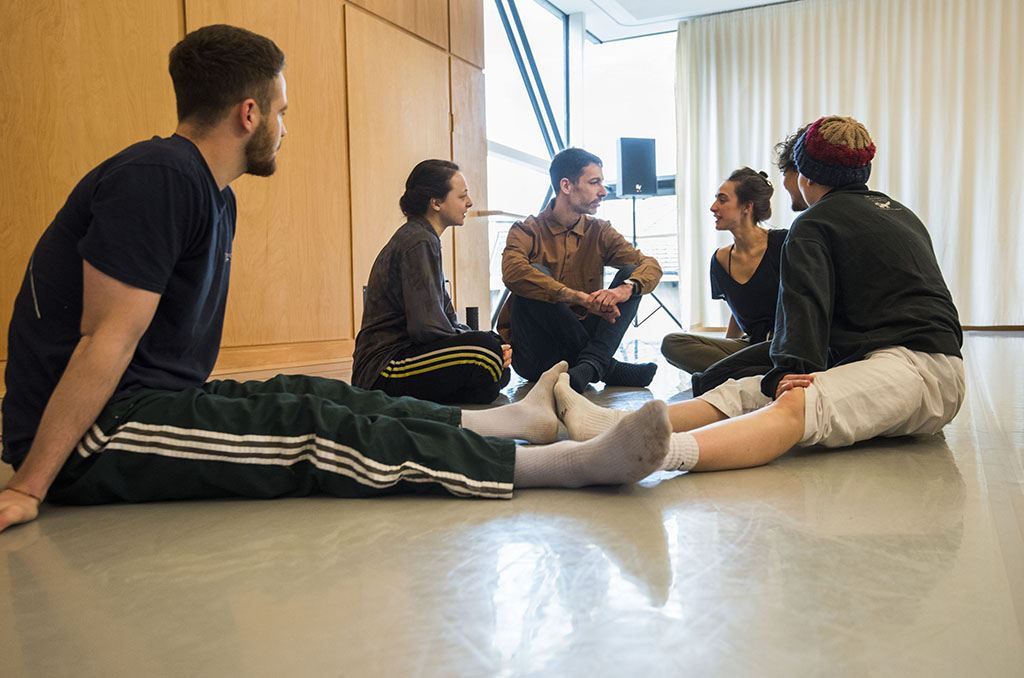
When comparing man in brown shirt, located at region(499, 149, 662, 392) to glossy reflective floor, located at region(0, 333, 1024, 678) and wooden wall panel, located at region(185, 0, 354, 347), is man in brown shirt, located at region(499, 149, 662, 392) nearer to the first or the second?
wooden wall panel, located at region(185, 0, 354, 347)

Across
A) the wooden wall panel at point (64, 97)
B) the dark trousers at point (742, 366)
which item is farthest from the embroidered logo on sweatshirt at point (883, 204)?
the wooden wall panel at point (64, 97)

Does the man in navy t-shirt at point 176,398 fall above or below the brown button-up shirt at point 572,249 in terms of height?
below

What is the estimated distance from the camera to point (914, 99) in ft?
20.7

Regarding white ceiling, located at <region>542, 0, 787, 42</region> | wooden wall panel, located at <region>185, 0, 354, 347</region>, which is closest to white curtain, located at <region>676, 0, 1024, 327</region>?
white ceiling, located at <region>542, 0, 787, 42</region>

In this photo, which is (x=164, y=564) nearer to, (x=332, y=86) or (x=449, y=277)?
(x=332, y=86)

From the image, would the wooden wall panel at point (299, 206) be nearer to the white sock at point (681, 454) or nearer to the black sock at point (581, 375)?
the black sock at point (581, 375)

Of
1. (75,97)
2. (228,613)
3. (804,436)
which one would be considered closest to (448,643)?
(228,613)

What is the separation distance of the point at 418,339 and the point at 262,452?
1.15 meters

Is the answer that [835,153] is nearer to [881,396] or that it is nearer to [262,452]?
[881,396]

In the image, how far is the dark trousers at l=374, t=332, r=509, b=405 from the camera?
2.39 metres

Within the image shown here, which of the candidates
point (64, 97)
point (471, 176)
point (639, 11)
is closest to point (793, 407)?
point (64, 97)

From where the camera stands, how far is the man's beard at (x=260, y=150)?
1.39 meters

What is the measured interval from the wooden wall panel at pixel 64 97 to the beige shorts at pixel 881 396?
214cm

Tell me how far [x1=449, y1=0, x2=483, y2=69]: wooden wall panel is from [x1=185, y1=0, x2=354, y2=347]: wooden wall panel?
3.51 feet
